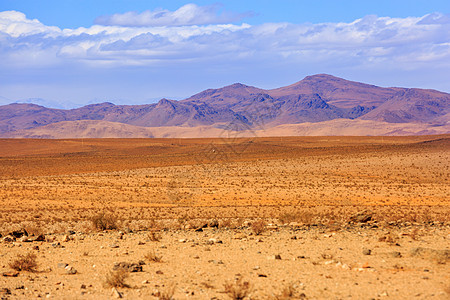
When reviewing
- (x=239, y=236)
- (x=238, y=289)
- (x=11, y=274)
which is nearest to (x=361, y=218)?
(x=239, y=236)

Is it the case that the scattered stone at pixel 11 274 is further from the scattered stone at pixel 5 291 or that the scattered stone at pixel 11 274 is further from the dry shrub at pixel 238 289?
the dry shrub at pixel 238 289

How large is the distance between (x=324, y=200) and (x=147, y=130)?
162 m

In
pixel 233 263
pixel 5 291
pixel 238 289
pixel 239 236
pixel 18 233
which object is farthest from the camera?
pixel 18 233

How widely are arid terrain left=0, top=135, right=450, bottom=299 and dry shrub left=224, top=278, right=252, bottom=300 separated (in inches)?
1.4

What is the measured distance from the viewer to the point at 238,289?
8891mm

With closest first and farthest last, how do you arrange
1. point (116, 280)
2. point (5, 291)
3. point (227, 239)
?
point (5, 291) < point (116, 280) < point (227, 239)

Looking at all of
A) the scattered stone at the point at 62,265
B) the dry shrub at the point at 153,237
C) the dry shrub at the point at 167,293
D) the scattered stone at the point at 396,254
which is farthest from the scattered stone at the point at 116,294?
the scattered stone at the point at 396,254

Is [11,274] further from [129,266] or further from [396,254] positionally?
[396,254]

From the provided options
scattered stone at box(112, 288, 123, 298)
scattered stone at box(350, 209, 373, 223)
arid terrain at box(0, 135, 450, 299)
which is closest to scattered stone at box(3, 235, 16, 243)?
arid terrain at box(0, 135, 450, 299)

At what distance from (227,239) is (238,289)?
5.29m

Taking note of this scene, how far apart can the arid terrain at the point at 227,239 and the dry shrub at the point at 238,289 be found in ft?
0.12

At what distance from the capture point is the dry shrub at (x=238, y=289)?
869cm

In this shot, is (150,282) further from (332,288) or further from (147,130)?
(147,130)

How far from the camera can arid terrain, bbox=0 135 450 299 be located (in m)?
9.54
